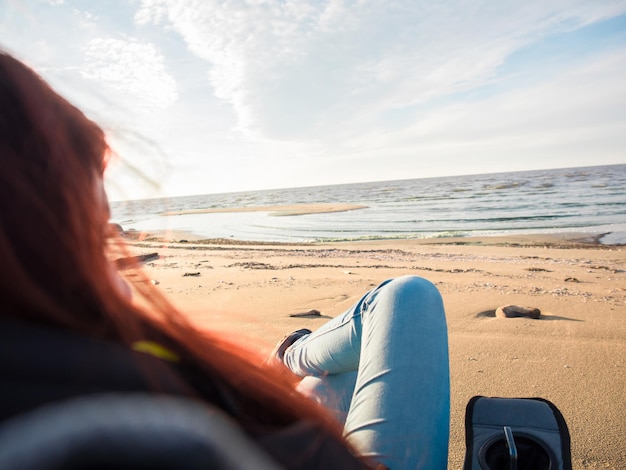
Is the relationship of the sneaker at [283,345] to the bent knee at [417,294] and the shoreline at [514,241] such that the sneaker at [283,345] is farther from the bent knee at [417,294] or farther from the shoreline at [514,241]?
the shoreline at [514,241]

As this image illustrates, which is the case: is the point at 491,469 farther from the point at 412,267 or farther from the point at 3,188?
the point at 412,267

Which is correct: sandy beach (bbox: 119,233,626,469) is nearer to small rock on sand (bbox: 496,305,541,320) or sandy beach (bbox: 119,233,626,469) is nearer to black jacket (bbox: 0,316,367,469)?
small rock on sand (bbox: 496,305,541,320)

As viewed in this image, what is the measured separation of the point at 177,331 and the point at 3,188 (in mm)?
305

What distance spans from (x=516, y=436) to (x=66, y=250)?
4.82 feet

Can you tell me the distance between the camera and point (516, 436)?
1.44 m

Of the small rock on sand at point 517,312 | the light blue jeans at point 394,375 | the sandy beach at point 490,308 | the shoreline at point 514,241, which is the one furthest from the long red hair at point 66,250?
the shoreline at point 514,241

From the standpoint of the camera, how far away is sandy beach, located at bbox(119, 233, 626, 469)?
199cm

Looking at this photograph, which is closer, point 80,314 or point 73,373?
point 73,373

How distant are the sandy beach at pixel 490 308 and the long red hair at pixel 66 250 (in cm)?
23

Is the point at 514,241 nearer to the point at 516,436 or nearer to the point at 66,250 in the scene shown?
the point at 516,436

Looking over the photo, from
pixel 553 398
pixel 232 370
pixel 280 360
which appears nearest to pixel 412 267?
pixel 553 398

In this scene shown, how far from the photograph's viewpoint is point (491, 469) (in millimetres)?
1411

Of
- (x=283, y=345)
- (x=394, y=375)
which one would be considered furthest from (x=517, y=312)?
(x=394, y=375)

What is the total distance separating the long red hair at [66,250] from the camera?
0.57m
